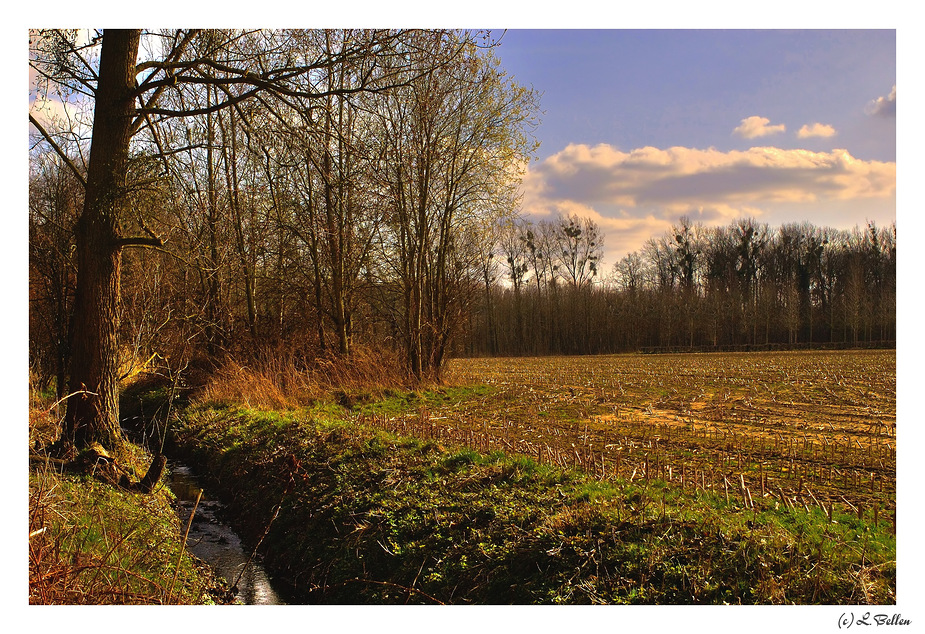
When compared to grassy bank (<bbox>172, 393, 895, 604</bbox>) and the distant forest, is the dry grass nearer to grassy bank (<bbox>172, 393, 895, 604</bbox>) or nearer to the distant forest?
the distant forest

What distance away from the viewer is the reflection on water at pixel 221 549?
5.42 meters

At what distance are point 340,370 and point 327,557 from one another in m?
10.4

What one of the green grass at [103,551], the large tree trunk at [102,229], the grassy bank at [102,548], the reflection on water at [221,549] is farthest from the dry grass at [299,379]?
the green grass at [103,551]

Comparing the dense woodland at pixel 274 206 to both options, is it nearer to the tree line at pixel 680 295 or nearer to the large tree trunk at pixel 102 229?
the large tree trunk at pixel 102 229

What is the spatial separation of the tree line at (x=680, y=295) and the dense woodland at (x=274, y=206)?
14.8m

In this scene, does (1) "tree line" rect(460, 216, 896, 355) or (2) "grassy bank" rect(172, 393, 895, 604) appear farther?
(1) "tree line" rect(460, 216, 896, 355)

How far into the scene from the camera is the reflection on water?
17.8 feet

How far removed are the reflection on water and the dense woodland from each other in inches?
83.4

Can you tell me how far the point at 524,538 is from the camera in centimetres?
448

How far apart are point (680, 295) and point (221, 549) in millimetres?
55652

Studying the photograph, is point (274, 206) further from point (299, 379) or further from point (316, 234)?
point (299, 379)

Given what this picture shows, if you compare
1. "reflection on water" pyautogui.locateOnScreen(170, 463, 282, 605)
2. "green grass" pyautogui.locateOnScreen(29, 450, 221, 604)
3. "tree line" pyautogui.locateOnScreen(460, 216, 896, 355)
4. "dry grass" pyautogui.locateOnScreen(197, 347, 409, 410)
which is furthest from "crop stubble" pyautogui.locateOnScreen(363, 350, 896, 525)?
"tree line" pyautogui.locateOnScreen(460, 216, 896, 355)

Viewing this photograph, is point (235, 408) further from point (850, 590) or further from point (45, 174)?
point (850, 590)

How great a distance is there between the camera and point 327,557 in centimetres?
544
